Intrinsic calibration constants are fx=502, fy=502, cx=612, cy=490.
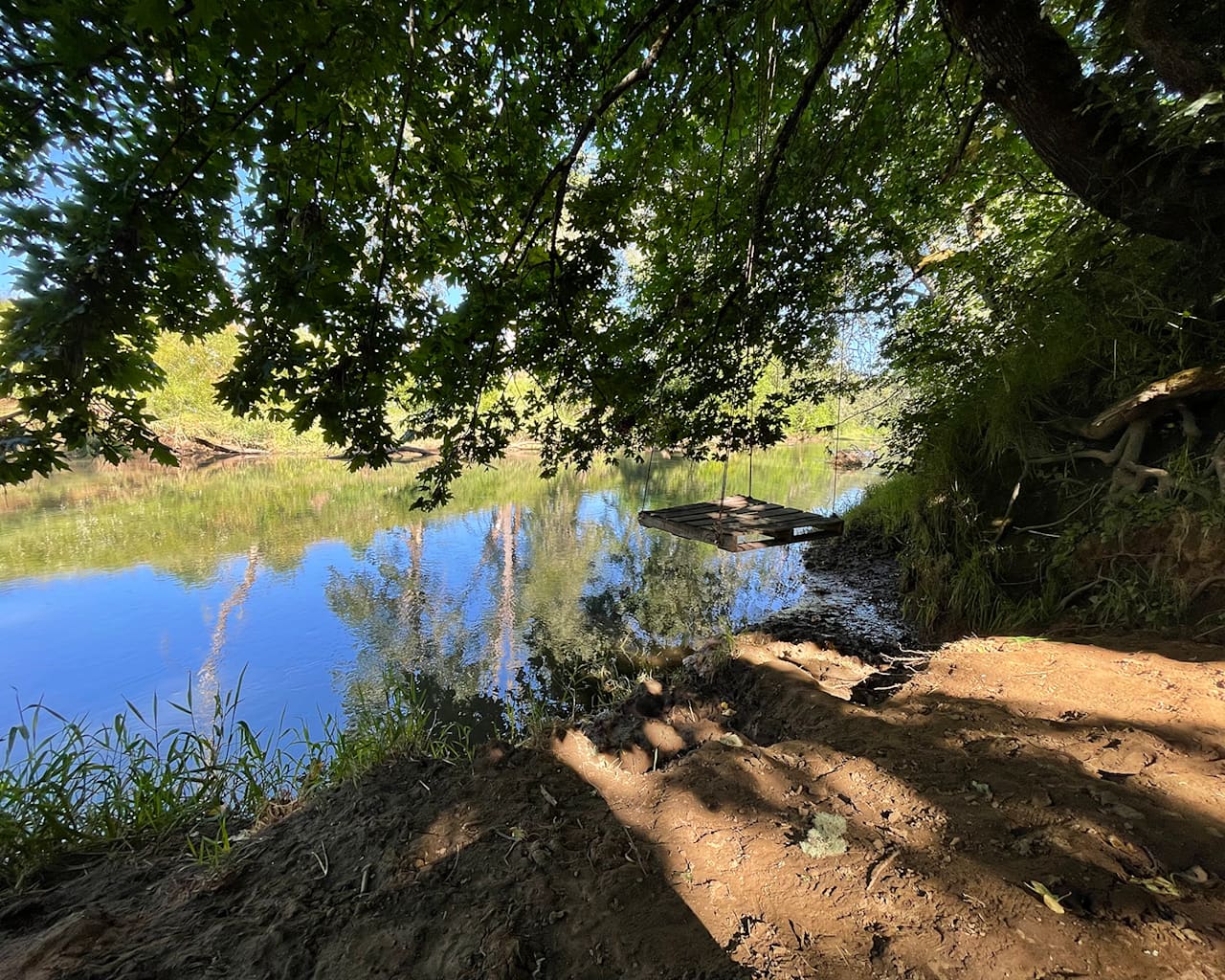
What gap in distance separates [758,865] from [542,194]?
8.83 feet

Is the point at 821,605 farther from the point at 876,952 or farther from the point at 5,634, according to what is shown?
the point at 5,634

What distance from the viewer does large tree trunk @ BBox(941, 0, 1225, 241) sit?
2.20m

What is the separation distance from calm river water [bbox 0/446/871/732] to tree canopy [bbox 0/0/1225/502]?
3517mm

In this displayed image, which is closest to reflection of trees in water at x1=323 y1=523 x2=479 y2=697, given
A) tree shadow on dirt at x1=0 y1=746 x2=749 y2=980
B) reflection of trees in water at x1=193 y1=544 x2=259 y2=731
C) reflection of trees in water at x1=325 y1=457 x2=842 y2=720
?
reflection of trees in water at x1=325 y1=457 x2=842 y2=720

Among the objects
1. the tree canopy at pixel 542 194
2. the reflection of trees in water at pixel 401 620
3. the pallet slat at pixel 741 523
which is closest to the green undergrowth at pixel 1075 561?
the tree canopy at pixel 542 194

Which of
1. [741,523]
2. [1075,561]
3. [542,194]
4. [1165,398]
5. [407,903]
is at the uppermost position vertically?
[542,194]

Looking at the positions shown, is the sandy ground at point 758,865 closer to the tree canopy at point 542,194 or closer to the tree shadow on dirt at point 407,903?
the tree shadow on dirt at point 407,903

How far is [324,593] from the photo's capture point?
7750 mm

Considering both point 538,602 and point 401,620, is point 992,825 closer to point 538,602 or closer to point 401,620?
point 538,602

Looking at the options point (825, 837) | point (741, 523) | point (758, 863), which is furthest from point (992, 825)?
point (741, 523)

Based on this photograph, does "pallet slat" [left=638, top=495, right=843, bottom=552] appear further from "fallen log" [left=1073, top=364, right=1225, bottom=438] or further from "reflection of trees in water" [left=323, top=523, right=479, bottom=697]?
"reflection of trees in water" [left=323, top=523, right=479, bottom=697]

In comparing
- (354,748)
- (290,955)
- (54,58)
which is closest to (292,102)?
(54,58)

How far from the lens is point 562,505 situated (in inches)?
572

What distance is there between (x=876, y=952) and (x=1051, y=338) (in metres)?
5.04
